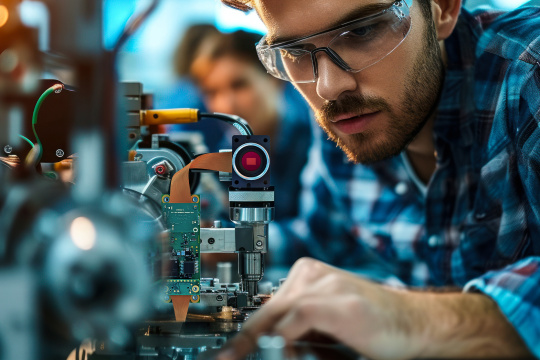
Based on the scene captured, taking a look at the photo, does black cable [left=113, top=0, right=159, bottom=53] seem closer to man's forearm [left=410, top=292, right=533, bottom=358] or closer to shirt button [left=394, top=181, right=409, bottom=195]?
man's forearm [left=410, top=292, right=533, bottom=358]

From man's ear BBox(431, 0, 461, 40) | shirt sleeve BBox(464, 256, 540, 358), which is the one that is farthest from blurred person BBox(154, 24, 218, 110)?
shirt sleeve BBox(464, 256, 540, 358)

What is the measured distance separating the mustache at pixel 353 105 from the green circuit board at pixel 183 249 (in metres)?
0.38

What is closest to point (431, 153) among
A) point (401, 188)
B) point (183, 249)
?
point (401, 188)

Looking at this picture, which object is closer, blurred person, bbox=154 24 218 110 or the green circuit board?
the green circuit board

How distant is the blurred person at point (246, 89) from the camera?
2.88m

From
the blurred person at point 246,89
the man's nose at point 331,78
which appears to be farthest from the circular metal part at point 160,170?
the blurred person at point 246,89

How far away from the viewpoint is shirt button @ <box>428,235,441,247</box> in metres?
1.46

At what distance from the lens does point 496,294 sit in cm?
59

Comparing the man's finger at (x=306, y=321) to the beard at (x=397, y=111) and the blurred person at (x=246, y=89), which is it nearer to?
the beard at (x=397, y=111)

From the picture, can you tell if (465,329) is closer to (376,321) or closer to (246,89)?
(376,321)

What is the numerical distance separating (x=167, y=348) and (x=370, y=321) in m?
0.33

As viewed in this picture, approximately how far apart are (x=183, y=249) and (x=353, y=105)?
18.6 inches

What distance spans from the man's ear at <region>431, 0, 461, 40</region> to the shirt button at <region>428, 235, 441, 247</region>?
582 mm

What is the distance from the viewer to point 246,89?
3.08 meters
